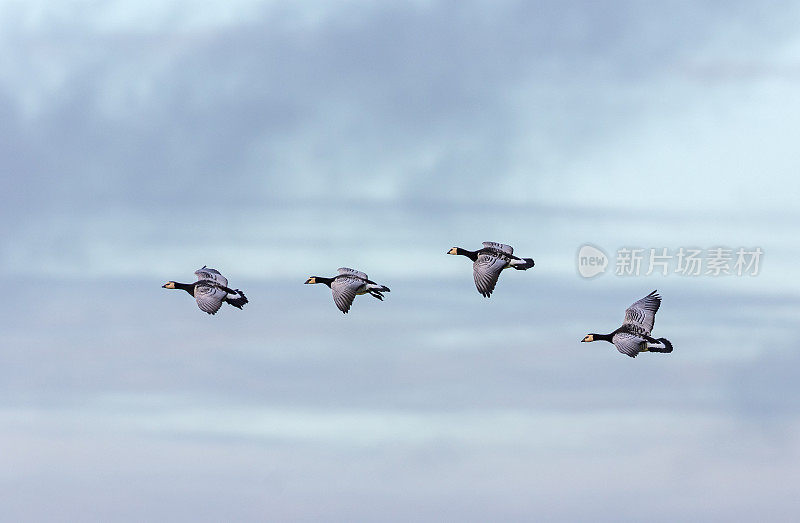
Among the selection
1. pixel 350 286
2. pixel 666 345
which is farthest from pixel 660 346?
pixel 350 286

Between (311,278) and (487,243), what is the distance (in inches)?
617

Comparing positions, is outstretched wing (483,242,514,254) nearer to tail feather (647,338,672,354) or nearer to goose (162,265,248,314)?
tail feather (647,338,672,354)

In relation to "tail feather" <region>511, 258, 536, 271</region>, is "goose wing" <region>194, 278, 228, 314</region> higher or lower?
lower

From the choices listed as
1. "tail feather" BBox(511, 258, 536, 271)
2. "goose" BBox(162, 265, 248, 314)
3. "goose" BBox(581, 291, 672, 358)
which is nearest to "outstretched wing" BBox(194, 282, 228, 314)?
"goose" BBox(162, 265, 248, 314)

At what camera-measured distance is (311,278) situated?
118000mm

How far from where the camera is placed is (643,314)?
106 m

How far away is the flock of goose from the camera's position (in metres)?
104

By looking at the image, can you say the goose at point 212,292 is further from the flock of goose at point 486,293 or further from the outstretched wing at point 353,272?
the outstretched wing at point 353,272

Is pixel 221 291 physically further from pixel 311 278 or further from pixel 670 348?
pixel 670 348

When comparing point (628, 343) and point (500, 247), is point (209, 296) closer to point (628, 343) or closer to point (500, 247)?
point (500, 247)

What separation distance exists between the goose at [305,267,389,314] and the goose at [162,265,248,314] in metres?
6.83

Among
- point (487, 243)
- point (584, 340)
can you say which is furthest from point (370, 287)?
point (584, 340)

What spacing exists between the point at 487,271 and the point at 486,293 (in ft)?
12.8

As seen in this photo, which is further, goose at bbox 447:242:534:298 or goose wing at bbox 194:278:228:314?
goose wing at bbox 194:278:228:314
